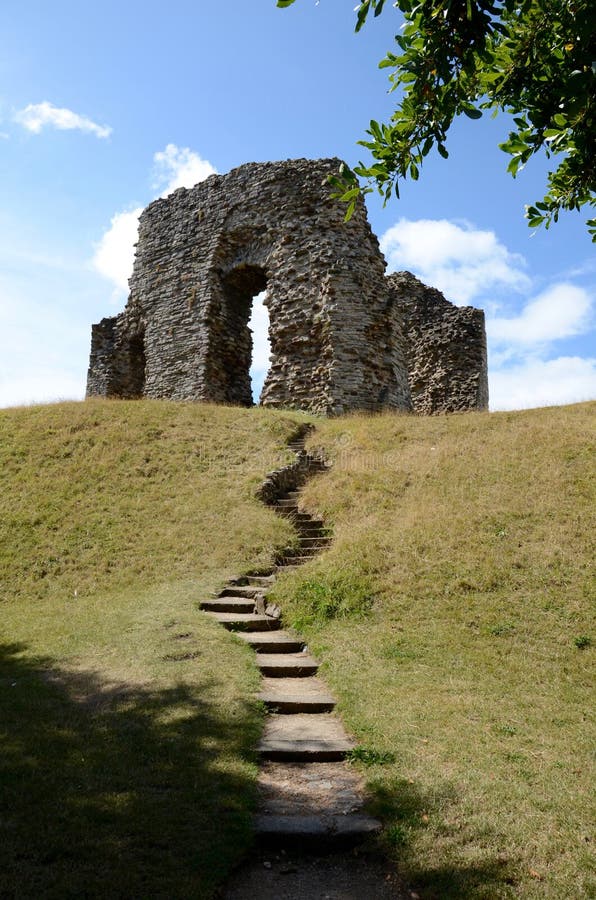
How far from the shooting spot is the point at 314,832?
3895 millimetres

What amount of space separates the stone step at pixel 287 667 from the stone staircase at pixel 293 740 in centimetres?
1

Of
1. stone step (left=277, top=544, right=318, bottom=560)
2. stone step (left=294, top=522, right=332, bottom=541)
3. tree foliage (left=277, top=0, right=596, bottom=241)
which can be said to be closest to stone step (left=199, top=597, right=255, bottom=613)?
stone step (left=277, top=544, right=318, bottom=560)

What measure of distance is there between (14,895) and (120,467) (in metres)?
11.4

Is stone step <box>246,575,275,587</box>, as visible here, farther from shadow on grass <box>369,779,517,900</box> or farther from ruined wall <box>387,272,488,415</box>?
ruined wall <box>387,272,488,415</box>

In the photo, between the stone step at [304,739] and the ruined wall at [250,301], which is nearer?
the stone step at [304,739]

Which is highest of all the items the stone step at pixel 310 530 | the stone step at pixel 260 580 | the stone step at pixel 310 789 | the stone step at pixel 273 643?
the stone step at pixel 310 530

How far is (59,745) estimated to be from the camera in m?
4.81

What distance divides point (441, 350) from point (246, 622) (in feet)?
63.7

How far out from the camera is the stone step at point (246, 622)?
835 cm

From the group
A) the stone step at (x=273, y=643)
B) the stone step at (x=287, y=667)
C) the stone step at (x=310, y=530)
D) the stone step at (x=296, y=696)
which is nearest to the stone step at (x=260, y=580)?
the stone step at (x=310, y=530)

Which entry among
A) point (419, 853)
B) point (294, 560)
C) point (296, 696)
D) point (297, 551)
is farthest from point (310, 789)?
point (297, 551)

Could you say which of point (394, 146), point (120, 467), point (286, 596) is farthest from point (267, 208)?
point (394, 146)

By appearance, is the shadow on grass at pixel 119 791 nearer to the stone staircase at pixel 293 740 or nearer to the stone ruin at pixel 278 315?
the stone staircase at pixel 293 740

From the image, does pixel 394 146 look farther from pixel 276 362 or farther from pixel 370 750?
pixel 276 362
